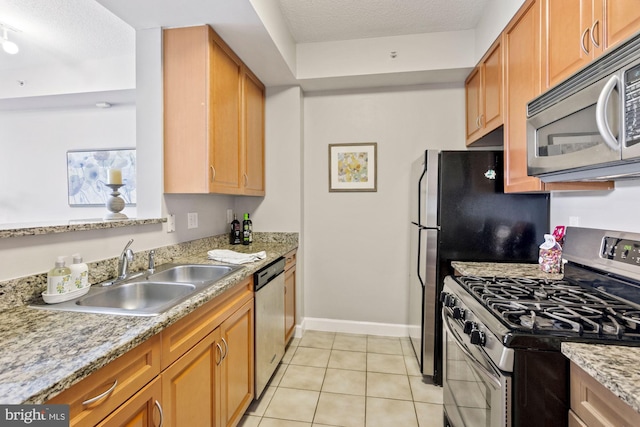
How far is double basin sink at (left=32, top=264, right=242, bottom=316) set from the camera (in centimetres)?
106

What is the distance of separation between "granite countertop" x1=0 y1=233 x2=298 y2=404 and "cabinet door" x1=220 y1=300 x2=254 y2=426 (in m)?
0.40

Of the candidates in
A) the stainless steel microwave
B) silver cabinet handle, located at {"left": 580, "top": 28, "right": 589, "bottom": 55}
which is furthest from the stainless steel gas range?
silver cabinet handle, located at {"left": 580, "top": 28, "right": 589, "bottom": 55}

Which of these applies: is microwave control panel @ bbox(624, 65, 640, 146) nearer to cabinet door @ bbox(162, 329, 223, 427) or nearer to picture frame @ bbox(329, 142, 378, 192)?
cabinet door @ bbox(162, 329, 223, 427)

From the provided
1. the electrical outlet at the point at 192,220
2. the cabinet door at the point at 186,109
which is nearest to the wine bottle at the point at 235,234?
the electrical outlet at the point at 192,220

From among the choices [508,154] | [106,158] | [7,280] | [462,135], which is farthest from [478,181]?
[106,158]

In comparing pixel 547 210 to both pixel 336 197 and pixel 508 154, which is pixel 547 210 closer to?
pixel 508 154

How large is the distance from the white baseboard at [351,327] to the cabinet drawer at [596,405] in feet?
6.74

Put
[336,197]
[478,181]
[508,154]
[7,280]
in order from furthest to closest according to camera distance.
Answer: [336,197], [478,181], [508,154], [7,280]

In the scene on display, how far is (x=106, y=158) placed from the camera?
305 cm

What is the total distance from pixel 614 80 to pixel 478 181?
113cm

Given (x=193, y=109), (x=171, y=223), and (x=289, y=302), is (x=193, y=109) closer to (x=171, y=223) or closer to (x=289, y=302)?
(x=171, y=223)

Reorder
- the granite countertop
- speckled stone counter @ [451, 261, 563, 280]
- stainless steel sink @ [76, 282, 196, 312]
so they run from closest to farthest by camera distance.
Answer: the granite countertop < stainless steel sink @ [76, 282, 196, 312] < speckled stone counter @ [451, 261, 563, 280]

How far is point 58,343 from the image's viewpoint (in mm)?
802

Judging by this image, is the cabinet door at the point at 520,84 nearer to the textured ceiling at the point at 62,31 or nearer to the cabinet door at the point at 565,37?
the cabinet door at the point at 565,37
